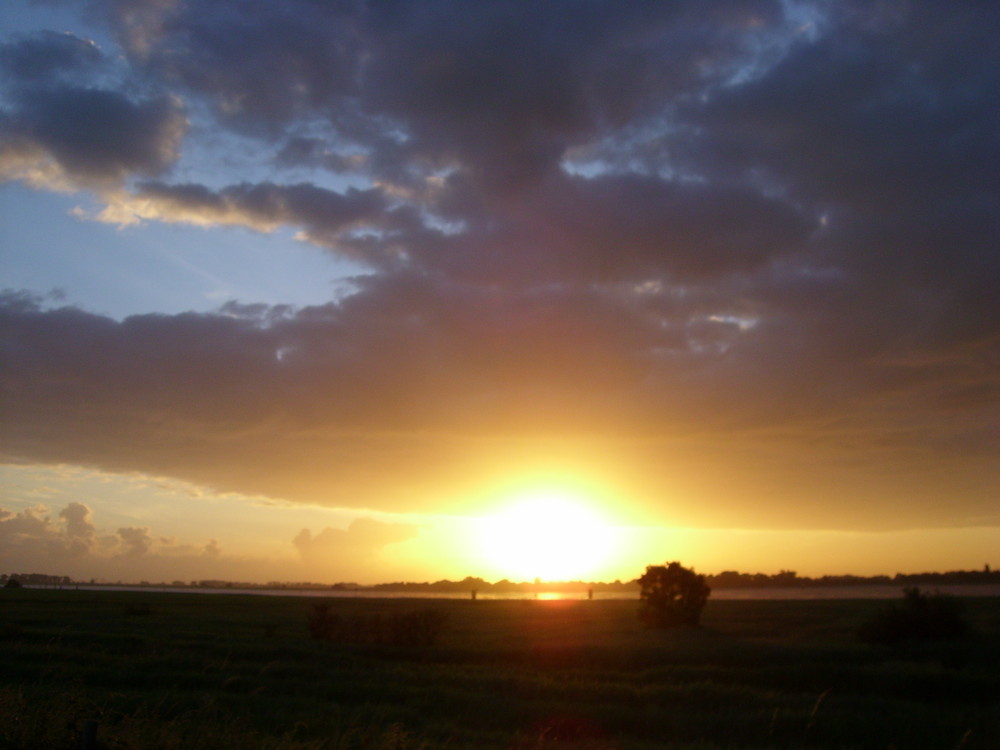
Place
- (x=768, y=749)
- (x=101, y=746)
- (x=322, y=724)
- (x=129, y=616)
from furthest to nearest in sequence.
→ (x=129, y=616) < (x=768, y=749) < (x=322, y=724) < (x=101, y=746)

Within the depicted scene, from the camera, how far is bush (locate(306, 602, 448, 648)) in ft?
125

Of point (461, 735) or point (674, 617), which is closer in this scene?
point (461, 735)

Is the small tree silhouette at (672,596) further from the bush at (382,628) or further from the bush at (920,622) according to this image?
the bush at (382,628)

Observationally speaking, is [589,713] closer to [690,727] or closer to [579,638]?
[690,727]

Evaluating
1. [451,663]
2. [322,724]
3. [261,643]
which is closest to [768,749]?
[322,724]

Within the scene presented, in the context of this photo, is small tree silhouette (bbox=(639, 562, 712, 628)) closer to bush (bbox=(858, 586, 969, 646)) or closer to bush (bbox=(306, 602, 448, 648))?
bush (bbox=(858, 586, 969, 646))

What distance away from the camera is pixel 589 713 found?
19.8 meters

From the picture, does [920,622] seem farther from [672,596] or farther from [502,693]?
[502,693]

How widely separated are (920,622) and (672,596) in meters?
14.8

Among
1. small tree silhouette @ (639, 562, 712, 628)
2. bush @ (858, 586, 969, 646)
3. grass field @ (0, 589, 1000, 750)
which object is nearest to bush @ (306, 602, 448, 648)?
grass field @ (0, 589, 1000, 750)

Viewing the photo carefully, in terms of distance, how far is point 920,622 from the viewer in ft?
115

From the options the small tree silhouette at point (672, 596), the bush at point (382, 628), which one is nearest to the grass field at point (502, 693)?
the bush at point (382, 628)

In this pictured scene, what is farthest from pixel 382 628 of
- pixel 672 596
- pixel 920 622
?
pixel 920 622

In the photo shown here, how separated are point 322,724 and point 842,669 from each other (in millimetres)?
19816
